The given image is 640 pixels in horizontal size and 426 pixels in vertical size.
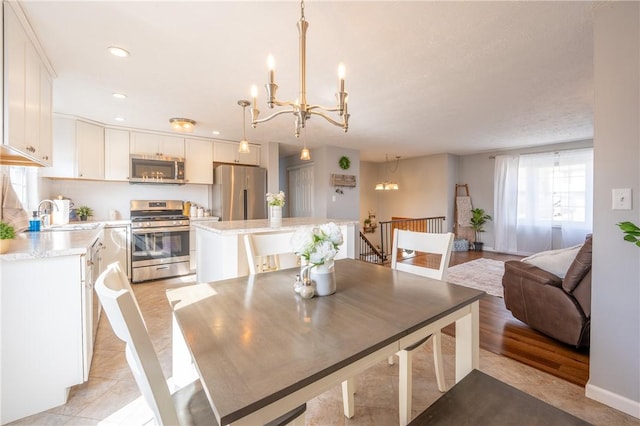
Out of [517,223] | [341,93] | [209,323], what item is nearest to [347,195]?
[517,223]

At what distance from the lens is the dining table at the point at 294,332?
0.67 metres

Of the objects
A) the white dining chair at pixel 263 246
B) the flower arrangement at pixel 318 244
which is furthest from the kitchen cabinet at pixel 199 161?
the flower arrangement at pixel 318 244

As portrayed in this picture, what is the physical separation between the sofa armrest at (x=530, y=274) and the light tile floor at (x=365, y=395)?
81 centimetres

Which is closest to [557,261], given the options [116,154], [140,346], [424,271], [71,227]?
[424,271]

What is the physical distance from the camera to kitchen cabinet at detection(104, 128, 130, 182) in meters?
4.22

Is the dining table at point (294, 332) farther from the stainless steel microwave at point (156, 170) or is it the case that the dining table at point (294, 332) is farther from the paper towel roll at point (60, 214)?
the stainless steel microwave at point (156, 170)

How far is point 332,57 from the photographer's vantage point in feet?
7.27

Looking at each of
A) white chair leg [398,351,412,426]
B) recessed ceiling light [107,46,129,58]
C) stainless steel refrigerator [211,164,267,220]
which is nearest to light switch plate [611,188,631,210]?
white chair leg [398,351,412,426]

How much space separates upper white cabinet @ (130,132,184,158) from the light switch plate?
5.22 meters

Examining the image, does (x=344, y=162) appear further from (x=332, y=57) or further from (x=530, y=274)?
(x=530, y=274)

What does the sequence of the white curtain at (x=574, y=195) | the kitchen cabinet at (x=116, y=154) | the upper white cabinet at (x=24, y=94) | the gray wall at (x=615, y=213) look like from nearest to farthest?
the gray wall at (x=615, y=213) < the upper white cabinet at (x=24, y=94) < the kitchen cabinet at (x=116, y=154) < the white curtain at (x=574, y=195)

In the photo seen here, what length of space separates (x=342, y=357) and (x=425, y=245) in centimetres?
122

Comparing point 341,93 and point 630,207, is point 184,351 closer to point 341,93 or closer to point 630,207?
point 341,93

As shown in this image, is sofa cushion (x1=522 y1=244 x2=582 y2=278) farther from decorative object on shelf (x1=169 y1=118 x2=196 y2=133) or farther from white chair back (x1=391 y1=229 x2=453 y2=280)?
decorative object on shelf (x1=169 y1=118 x2=196 y2=133)
